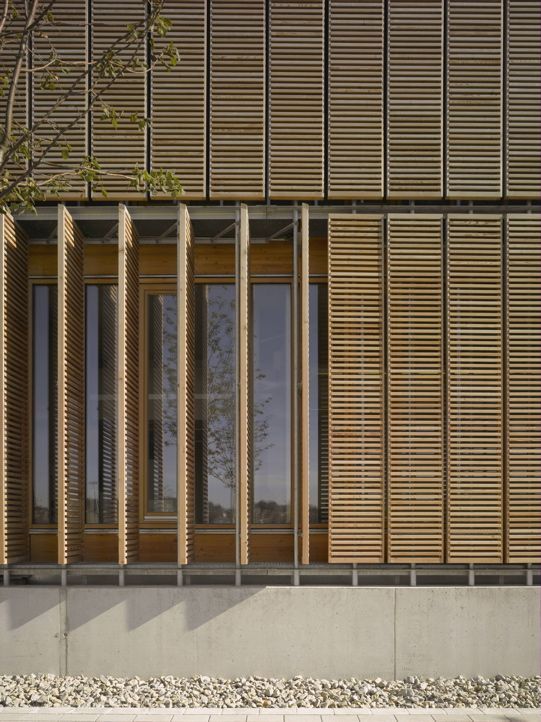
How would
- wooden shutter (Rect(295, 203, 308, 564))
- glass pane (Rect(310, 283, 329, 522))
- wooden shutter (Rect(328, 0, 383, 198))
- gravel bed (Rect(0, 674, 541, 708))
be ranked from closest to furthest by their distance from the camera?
gravel bed (Rect(0, 674, 541, 708)) < wooden shutter (Rect(295, 203, 308, 564)) < wooden shutter (Rect(328, 0, 383, 198)) < glass pane (Rect(310, 283, 329, 522))

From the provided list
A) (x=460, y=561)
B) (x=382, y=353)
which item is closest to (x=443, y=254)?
(x=382, y=353)

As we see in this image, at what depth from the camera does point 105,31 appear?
1066 centimetres

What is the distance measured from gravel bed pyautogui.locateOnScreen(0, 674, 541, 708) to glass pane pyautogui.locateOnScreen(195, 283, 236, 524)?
7.33 ft

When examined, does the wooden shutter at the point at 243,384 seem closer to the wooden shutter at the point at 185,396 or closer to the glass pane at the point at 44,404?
the wooden shutter at the point at 185,396

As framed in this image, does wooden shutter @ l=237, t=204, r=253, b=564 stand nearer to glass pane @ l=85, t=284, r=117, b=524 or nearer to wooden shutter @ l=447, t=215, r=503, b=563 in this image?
glass pane @ l=85, t=284, r=117, b=524

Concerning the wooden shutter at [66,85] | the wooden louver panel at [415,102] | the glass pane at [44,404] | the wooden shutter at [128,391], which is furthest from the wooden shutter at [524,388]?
the glass pane at [44,404]

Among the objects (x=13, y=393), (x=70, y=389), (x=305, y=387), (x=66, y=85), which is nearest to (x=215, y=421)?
(x=305, y=387)

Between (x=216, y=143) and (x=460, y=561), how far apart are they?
625 centimetres

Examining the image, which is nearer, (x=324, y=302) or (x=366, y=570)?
(x=366, y=570)

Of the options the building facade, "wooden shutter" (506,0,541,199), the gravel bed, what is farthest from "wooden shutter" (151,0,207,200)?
the gravel bed

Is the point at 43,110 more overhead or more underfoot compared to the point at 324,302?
more overhead

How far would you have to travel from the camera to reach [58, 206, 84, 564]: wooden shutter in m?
10.2

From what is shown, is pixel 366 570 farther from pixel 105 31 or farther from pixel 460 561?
pixel 105 31

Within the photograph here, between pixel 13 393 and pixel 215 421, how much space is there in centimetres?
271
